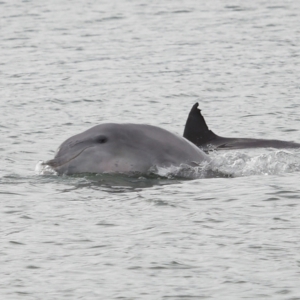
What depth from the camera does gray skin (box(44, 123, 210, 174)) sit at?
516 inches

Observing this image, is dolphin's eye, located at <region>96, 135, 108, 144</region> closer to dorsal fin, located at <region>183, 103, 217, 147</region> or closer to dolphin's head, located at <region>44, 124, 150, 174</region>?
dolphin's head, located at <region>44, 124, 150, 174</region>

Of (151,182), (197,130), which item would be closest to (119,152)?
→ (151,182)

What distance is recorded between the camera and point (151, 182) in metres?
13.0

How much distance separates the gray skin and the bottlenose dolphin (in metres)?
2.60

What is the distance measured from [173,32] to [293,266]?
85.7ft

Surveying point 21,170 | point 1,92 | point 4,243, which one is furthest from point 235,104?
point 4,243

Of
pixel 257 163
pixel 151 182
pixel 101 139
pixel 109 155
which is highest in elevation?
pixel 101 139

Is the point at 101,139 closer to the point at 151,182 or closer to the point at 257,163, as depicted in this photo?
the point at 151,182

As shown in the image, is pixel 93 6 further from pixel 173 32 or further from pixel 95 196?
pixel 95 196

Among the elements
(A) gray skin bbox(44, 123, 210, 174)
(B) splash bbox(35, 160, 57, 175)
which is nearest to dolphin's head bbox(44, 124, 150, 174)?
(A) gray skin bbox(44, 123, 210, 174)

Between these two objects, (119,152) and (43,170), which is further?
(43,170)

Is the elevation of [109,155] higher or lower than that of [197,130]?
higher

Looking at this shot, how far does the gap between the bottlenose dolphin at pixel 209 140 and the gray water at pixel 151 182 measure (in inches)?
7.4

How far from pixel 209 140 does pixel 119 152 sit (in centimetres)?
329
